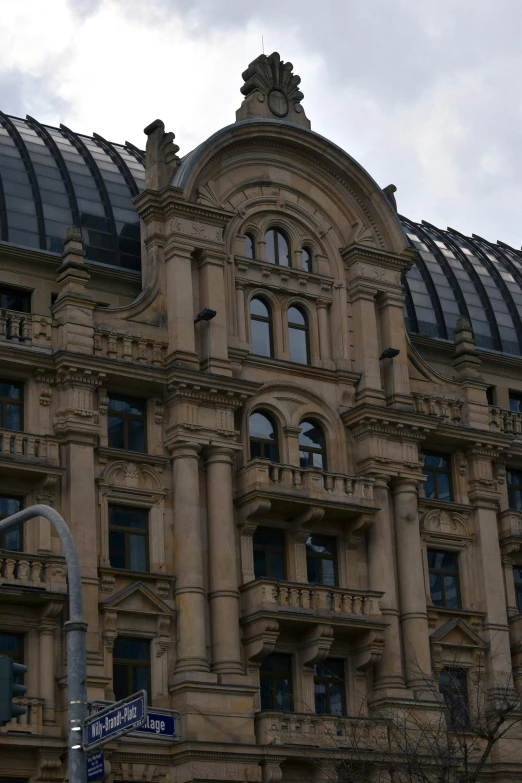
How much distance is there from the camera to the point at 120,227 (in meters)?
56.6

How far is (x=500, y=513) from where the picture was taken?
59375 millimetres

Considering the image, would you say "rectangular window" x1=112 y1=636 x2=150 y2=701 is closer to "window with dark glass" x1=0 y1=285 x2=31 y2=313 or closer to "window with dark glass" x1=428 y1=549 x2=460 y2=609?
"window with dark glass" x1=0 y1=285 x2=31 y2=313

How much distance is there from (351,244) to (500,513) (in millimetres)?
11710

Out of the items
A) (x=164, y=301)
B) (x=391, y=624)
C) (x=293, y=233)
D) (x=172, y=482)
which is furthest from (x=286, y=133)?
(x=391, y=624)

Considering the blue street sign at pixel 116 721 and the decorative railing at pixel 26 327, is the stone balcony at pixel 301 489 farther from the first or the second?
the blue street sign at pixel 116 721

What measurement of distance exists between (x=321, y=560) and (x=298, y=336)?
843 cm

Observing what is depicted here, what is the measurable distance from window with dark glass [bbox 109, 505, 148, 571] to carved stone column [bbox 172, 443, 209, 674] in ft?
3.58

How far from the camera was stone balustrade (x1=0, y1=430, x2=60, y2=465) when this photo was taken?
48719 mm

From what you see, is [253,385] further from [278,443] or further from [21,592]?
[21,592]

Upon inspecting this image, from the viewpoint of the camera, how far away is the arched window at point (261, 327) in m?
55.7

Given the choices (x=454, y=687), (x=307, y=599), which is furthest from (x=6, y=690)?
(x=454, y=687)

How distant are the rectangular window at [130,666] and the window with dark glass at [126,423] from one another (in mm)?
6509

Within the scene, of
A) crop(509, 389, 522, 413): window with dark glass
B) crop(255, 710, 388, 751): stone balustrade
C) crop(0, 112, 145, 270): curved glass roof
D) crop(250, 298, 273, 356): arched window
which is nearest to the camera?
crop(255, 710, 388, 751): stone balustrade

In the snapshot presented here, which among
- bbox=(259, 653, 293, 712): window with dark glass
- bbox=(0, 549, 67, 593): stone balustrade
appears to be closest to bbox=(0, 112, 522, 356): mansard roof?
bbox=(0, 549, 67, 593): stone balustrade
